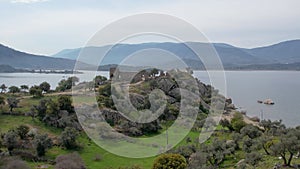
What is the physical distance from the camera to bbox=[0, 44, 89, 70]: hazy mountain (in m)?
168

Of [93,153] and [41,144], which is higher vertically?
[41,144]

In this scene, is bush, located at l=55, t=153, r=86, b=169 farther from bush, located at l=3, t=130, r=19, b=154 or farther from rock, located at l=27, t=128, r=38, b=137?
rock, located at l=27, t=128, r=38, b=137

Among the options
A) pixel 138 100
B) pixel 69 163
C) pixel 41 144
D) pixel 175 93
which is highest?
pixel 175 93

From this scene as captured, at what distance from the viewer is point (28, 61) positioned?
591 ft

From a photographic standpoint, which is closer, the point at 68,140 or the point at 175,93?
the point at 68,140

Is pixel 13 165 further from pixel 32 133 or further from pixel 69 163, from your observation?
pixel 32 133

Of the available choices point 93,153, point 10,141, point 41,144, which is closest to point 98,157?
point 93,153

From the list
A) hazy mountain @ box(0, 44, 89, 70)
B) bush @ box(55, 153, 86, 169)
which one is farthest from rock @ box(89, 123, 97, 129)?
hazy mountain @ box(0, 44, 89, 70)

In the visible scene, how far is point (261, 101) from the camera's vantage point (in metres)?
69.7

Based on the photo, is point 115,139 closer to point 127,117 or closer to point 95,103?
point 127,117

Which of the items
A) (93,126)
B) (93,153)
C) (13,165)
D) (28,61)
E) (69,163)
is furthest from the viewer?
(28,61)

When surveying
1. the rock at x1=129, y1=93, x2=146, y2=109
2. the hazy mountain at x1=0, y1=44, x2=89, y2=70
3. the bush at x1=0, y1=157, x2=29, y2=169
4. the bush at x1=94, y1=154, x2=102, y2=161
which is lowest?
the bush at x1=94, y1=154, x2=102, y2=161

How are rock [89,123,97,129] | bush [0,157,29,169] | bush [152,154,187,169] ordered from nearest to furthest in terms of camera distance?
bush [0,157,29,169]
bush [152,154,187,169]
rock [89,123,97,129]

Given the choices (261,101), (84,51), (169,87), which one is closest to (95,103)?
(169,87)
